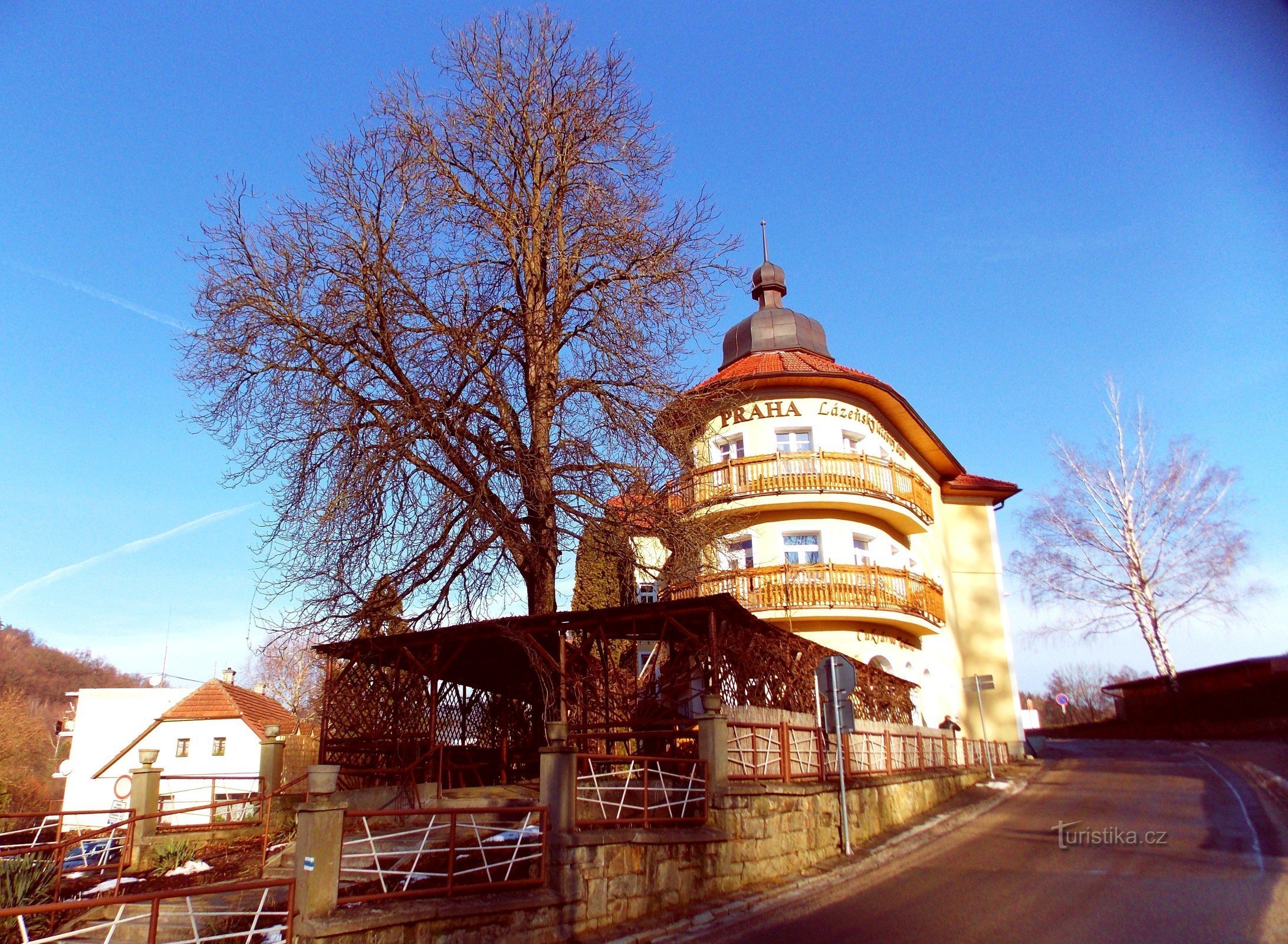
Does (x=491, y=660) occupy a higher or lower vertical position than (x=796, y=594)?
lower

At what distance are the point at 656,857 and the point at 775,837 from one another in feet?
8.34

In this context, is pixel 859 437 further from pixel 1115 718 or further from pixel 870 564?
pixel 1115 718

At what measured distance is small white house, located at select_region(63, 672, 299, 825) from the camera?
3781 centimetres

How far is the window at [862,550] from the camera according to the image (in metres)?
25.8

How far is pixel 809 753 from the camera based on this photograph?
13844 mm

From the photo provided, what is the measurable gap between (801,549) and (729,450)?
3817 mm

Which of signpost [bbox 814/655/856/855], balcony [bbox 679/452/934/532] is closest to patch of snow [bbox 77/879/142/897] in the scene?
signpost [bbox 814/655/856/855]

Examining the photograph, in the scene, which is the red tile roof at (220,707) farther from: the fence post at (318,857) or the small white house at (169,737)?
the fence post at (318,857)

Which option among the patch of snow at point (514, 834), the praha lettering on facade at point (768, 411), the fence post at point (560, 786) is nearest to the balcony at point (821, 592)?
the praha lettering on facade at point (768, 411)

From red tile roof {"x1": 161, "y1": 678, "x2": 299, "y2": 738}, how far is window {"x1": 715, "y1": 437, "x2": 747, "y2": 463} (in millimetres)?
23693

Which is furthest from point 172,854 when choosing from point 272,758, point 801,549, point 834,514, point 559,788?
point 834,514

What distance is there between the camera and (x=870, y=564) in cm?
2558

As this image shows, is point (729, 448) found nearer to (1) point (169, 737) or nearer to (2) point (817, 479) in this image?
(2) point (817, 479)

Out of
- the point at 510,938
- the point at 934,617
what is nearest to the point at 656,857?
the point at 510,938
